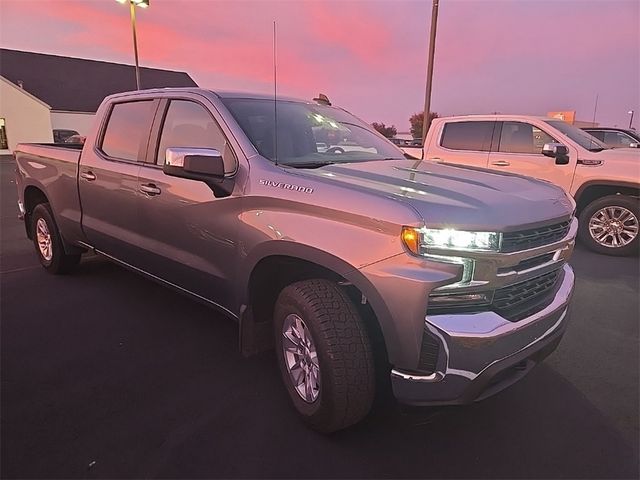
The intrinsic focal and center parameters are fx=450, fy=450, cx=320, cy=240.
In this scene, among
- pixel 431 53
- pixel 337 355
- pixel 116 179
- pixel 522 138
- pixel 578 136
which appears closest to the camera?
pixel 337 355

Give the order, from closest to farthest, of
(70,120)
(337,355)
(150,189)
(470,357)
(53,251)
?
1. (470,357)
2. (337,355)
3. (150,189)
4. (53,251)
5. (70,120)

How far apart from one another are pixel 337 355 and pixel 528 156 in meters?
6.22

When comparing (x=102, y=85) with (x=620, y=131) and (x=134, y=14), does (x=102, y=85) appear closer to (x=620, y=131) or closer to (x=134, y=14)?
(x=134, y=14)

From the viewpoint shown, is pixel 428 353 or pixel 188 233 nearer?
pixel 428 353

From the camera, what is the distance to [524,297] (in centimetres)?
233

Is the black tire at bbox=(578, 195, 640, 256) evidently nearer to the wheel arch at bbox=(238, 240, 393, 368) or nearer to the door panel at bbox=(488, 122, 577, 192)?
the door panel at bbox=(488, 122, 577, 192)

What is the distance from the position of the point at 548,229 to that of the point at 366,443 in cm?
151

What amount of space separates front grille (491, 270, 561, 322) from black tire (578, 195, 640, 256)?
492 cm

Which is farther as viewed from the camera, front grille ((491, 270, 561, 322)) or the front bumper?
front grille ((491, 270, 561, 322))

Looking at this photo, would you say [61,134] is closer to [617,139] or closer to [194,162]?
[617,139]

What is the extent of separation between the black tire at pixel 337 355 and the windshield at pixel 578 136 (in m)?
6.22

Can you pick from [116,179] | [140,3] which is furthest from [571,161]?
[140,3]

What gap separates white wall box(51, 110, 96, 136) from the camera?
116 feet

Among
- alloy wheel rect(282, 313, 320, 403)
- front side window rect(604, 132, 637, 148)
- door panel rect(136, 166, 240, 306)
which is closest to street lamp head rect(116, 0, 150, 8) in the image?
front side window rect(604, 132, 637, 148)
